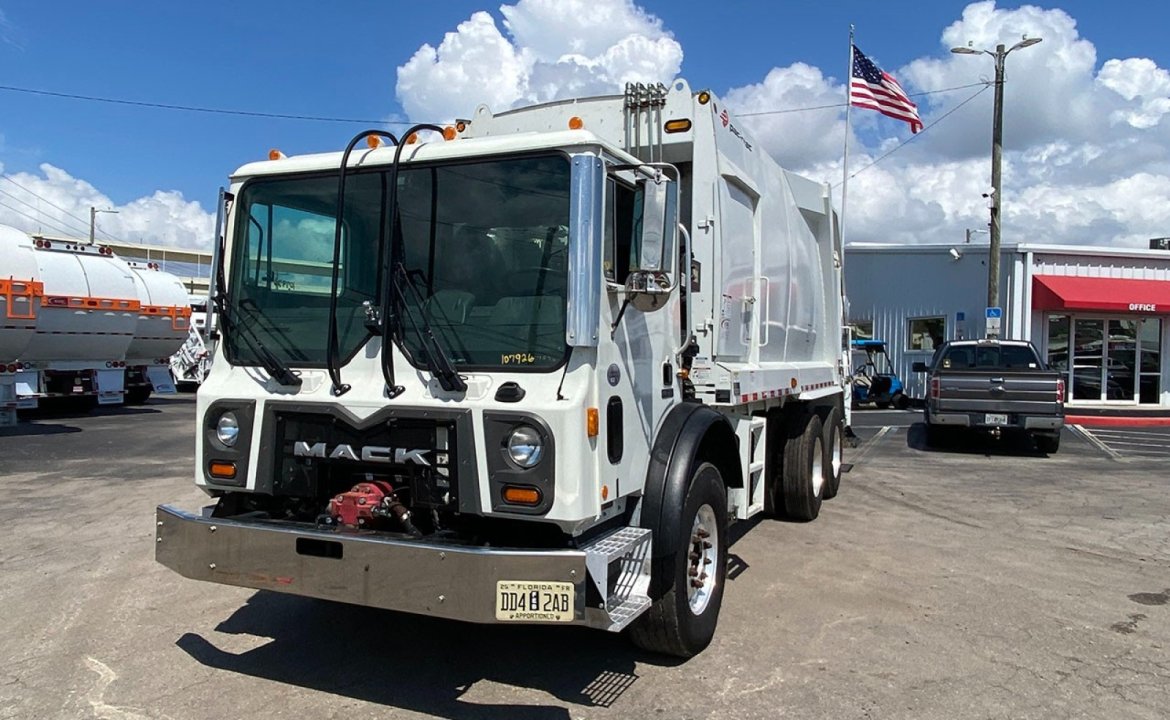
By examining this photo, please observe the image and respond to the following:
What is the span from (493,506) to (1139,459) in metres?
12.8

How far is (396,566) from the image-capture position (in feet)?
11.9

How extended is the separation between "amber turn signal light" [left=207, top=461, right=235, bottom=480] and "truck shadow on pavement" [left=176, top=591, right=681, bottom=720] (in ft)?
3.31

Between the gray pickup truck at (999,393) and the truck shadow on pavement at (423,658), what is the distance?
10.2 meters

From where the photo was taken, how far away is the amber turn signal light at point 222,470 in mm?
4246

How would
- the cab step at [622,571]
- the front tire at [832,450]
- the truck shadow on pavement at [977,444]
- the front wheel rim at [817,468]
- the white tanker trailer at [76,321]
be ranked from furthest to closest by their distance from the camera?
1. the white tanker trailer at [76,321]
2. the truck shadow on pavement at [977,444]
3. the front tire at [832,450]
4. the front wheel rim at [817,468]
5. the cab step at [622,571]

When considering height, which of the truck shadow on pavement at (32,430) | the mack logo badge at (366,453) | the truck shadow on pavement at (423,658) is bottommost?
the truck shadow on pavement at (32,430)

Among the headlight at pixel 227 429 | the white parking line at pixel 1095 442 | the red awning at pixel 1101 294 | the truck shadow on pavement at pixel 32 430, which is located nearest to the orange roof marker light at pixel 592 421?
the headlight at pixel 227 429

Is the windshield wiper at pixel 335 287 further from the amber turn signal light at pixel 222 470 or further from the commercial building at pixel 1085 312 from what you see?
the commercial building at pixel 1085 312

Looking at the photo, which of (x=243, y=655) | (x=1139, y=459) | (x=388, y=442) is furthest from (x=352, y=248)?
(x=1139, y=459)

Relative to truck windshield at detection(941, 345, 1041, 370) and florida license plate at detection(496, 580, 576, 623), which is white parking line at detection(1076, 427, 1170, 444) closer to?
truck windshield at detection(941, 345, 1041, 370)

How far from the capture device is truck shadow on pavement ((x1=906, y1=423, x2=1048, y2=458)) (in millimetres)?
13844

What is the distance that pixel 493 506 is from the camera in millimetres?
3742

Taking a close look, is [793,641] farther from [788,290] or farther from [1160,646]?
[788,290]

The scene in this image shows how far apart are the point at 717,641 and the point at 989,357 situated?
36.4 feet
